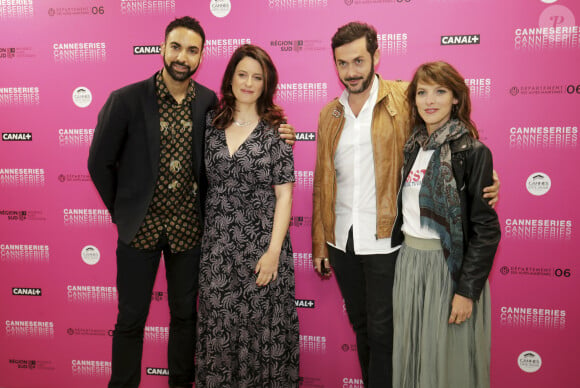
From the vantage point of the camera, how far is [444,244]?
5.73 ft

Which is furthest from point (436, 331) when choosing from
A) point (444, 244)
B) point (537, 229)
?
point (537, 229)

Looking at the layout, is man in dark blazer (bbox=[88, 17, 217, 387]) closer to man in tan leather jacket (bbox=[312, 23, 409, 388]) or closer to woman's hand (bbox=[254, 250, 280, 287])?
woman's hand (bbox=[254, 250, 280, 287])

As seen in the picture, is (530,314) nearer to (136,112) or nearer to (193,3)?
(136,112)

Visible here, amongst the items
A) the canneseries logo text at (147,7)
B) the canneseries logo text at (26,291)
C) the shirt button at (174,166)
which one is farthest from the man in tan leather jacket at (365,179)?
the canneseries logo text at (26,291)

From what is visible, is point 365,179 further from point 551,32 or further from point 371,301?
point 551,32

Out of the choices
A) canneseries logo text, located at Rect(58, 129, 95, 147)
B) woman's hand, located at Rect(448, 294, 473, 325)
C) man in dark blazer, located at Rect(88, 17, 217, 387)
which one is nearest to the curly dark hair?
man in dark blazer, located at Rect(88, 17, 217, 387)

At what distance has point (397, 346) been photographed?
1899mm

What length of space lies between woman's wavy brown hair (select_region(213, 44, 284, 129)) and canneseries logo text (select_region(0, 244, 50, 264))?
165 cm

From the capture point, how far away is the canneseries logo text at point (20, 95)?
2.78 metres

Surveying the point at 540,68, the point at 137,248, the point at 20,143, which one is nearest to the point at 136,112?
the point at 137,248

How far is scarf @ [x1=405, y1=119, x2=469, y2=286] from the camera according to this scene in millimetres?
1695

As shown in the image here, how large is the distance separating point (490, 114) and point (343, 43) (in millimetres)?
1048

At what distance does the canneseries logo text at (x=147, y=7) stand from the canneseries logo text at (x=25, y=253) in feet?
5.27

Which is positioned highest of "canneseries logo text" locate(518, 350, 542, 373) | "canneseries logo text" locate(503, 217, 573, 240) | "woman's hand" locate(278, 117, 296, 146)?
"woman's hand" locate(278, 117, 296, 146)
